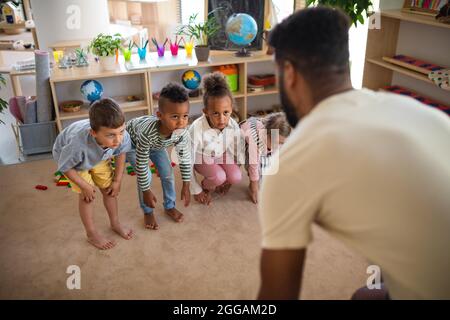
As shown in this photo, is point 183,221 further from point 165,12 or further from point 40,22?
point 165,12

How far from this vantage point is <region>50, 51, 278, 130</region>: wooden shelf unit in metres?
3.06

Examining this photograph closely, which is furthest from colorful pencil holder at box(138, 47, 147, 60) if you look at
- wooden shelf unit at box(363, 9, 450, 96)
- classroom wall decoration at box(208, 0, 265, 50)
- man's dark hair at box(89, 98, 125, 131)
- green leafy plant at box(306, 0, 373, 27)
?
wooden shelf unit at box(363, 9, 450, 96)

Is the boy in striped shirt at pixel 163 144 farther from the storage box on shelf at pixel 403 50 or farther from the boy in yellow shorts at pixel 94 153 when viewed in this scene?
the storage box on shelf at pixel 403 50

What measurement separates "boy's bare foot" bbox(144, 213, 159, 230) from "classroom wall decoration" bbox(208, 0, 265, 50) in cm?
174

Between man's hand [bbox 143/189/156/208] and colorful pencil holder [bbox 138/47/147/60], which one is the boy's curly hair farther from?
colorful pencil holder [bbox 138/47/147/60]

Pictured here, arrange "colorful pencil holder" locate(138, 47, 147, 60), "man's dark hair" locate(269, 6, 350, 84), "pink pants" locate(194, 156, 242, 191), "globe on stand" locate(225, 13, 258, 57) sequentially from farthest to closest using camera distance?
"colorful pencil holder" locate(138, 47, 147, 60) < "globe on stand" locate(225, 13, 258, 57) < "pink pants" locate(194, 156, 242, 191) < "man's dark hair" locate(269, 6, 350, 84)

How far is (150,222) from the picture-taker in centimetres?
234

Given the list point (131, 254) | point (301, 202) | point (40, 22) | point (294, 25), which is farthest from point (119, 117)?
point (40, 22)

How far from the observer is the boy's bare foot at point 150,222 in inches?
91.7

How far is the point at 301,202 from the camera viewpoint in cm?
87

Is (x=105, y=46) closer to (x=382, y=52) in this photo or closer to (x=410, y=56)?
(x=382, y=52)

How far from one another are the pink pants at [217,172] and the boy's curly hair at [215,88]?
373mm

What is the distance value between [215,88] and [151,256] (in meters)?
0.91

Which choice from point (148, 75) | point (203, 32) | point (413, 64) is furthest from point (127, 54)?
point (413, 64)
